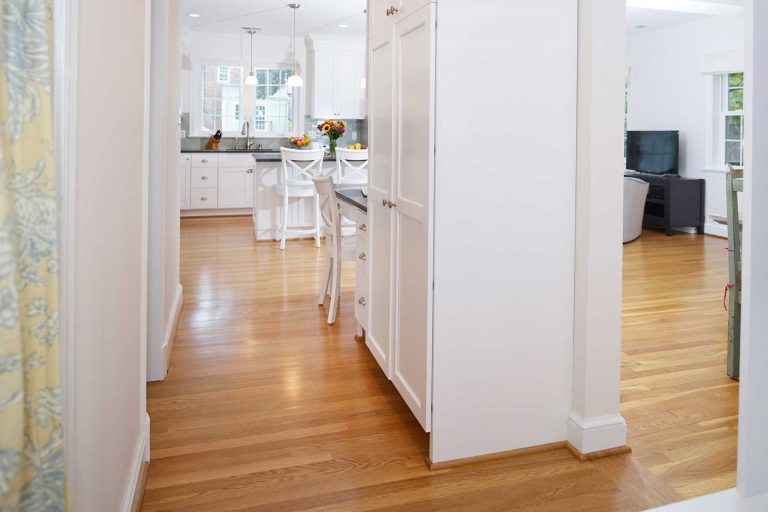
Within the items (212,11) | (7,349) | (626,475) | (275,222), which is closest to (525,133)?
(626,475)

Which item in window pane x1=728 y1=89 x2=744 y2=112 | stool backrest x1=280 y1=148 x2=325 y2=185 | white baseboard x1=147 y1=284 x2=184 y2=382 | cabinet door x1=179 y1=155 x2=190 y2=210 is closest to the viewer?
white baseboard x1=147 y1=284 x2=184 y2=382

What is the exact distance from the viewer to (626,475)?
2189mm

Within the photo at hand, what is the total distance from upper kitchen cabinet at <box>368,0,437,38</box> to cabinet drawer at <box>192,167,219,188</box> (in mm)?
6441

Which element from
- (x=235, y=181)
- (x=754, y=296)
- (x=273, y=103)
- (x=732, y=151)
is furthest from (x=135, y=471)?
(x=273, y=103)

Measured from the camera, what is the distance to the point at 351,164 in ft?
23.2

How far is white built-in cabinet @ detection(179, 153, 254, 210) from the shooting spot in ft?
29.4

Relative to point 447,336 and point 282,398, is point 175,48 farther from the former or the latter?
point 447,336

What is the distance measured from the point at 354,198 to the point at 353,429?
1.43 meters

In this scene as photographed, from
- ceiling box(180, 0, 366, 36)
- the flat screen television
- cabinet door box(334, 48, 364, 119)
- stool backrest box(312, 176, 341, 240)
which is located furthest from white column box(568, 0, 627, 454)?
cabinet door box(334, 48, 364, 119)

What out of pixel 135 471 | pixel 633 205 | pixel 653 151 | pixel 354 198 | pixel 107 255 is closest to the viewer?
pixel 107 255

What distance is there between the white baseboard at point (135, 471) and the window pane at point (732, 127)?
784cm

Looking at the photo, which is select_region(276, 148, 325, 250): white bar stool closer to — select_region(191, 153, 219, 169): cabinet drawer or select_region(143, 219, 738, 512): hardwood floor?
select_region(191, 153, 219, 169): cabinet drawer

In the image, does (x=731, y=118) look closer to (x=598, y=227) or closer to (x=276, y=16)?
(x=276, y=16)

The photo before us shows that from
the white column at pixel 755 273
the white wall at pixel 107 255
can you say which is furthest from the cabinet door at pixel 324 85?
the white column at pixel 755 273
